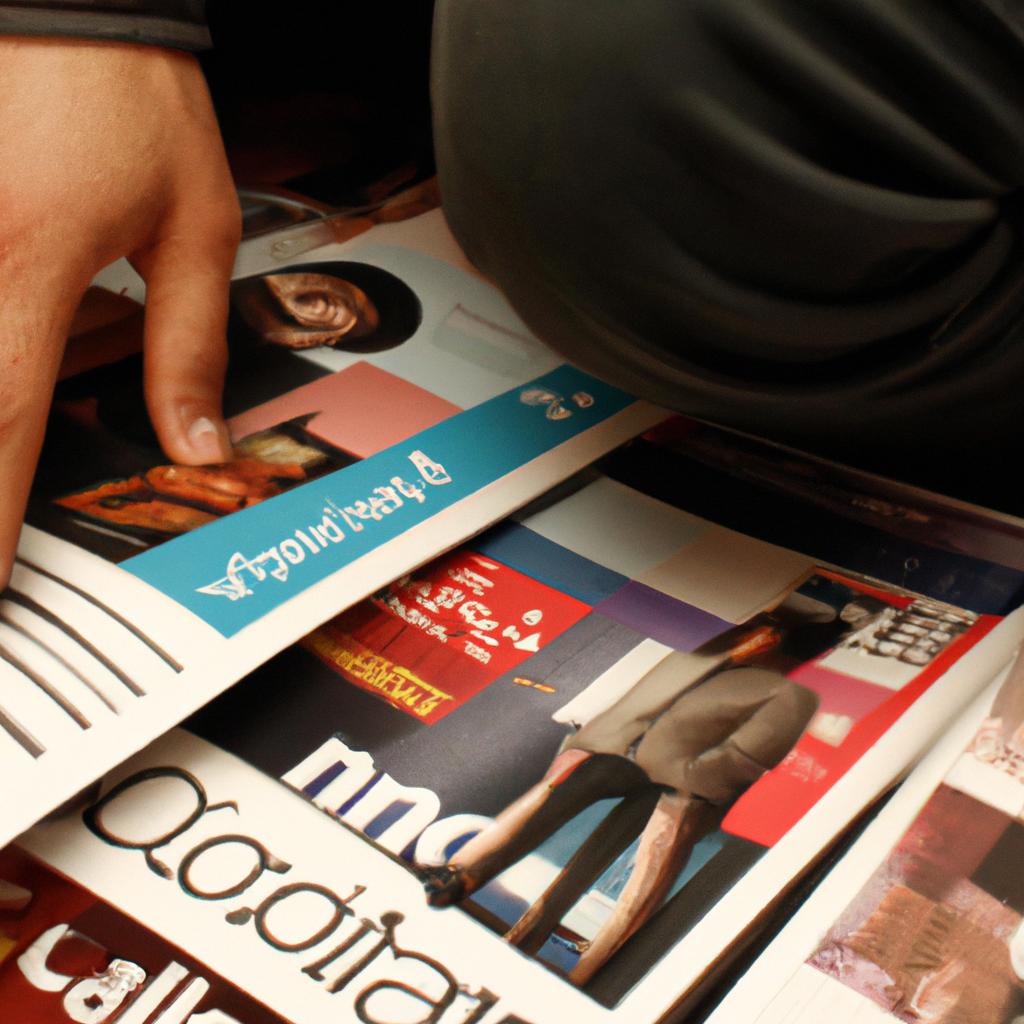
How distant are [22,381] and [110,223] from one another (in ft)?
0.29

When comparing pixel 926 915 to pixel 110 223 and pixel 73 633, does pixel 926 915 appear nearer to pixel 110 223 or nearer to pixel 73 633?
pixel 73 633

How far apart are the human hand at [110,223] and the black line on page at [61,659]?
0.02 metres

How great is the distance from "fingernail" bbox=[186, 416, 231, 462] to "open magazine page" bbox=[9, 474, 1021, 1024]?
0.31 feet

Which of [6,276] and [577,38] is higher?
[577,38]

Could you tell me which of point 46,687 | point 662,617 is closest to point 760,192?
point 662,617

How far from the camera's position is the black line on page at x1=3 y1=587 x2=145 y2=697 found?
348 mm

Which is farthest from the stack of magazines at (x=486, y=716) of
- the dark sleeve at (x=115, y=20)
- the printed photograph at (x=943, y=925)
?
the dark sleeve at (x=115, y=20)

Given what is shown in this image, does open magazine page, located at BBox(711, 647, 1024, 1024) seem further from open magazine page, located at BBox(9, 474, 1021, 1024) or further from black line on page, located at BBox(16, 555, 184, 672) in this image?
black line on page, located at BBox(16, 555, 184, 672)

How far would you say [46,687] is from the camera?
0.34 meters

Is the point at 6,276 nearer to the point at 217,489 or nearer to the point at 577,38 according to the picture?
the point at 217,489

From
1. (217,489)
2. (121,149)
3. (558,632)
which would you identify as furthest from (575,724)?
(121,149)

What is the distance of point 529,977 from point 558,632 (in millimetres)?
148

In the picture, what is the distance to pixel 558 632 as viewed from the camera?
420mm

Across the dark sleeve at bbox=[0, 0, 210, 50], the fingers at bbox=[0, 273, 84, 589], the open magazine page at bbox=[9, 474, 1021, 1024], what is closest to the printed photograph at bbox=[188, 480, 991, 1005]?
the open magazine page at bbox=[9, 474, 1021, 1024]
